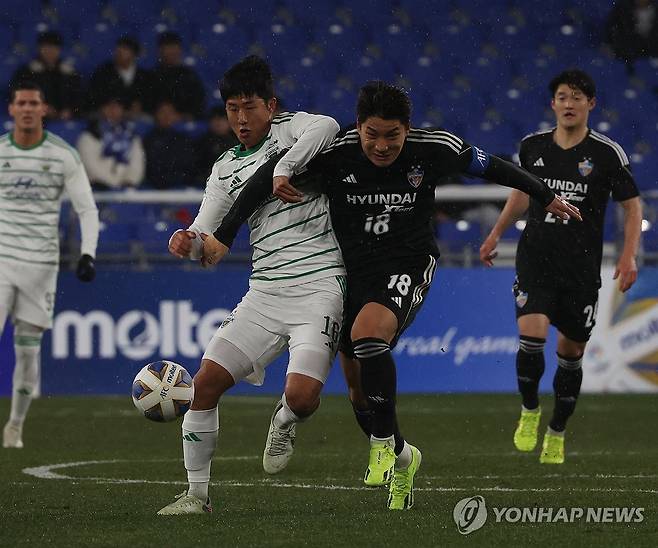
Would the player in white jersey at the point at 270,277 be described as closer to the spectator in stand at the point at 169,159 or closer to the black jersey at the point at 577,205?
the black jersey at the point at 577,205

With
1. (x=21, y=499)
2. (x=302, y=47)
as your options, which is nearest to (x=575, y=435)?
(x=21, y=499)

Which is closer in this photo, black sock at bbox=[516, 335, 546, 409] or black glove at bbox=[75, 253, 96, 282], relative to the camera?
black sock at bbox=[516, 335, 546, 409]

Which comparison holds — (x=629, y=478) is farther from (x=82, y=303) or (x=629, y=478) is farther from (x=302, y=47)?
(x=302, y=47)

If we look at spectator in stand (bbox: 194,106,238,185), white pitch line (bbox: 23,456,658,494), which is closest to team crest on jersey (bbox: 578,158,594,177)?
white pitch line (bbox: 23,456,658,494)

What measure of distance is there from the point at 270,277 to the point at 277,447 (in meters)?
1.13

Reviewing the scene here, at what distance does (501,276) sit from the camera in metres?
14.2

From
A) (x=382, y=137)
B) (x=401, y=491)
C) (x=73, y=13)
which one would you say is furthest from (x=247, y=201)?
(x=73, y=13)

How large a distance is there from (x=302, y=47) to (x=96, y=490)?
41.2 feet

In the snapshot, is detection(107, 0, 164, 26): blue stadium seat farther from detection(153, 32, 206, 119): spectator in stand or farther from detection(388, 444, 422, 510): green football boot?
detection(388, 444, 422, 510): green football boot

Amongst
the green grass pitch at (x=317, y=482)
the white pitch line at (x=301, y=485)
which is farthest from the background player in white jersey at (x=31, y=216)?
the white pitch line at (x=301, y=485)

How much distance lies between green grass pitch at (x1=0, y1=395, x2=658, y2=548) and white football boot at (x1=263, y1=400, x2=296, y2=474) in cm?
12

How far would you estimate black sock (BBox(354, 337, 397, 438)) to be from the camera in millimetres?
6125

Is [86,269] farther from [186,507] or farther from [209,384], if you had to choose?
[186,507]

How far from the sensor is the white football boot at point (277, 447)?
7117mm
